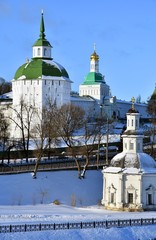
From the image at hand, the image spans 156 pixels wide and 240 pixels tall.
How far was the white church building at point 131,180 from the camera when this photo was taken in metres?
36.3

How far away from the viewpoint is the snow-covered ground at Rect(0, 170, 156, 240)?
28.0 meters

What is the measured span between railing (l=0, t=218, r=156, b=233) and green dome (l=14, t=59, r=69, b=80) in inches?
1629

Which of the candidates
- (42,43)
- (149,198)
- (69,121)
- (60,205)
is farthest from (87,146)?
(42,43)

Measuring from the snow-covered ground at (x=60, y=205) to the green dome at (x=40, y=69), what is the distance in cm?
2555

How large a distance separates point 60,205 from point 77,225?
366 inches

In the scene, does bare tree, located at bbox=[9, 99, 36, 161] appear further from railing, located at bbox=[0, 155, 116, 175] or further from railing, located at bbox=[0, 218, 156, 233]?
railing, located at bbox=[0, 218, 156, 233]

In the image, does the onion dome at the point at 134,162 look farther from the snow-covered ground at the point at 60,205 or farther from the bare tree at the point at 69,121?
the bare tree at the point at 69,121

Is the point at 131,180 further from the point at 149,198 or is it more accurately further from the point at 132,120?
the point at 132,120

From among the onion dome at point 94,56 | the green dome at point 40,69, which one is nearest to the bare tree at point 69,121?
the green dome at point 40,69

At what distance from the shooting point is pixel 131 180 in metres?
36.6

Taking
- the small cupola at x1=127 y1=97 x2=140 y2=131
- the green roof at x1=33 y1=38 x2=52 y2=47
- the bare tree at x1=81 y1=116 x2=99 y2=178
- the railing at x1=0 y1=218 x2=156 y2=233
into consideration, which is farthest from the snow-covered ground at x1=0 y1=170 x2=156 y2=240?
the green roof at x1=33 y1=38 x2=52 y2=47

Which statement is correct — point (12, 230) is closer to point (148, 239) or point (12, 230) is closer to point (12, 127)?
point (148, 239)

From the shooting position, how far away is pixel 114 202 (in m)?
36.8

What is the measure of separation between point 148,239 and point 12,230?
20.6ft
